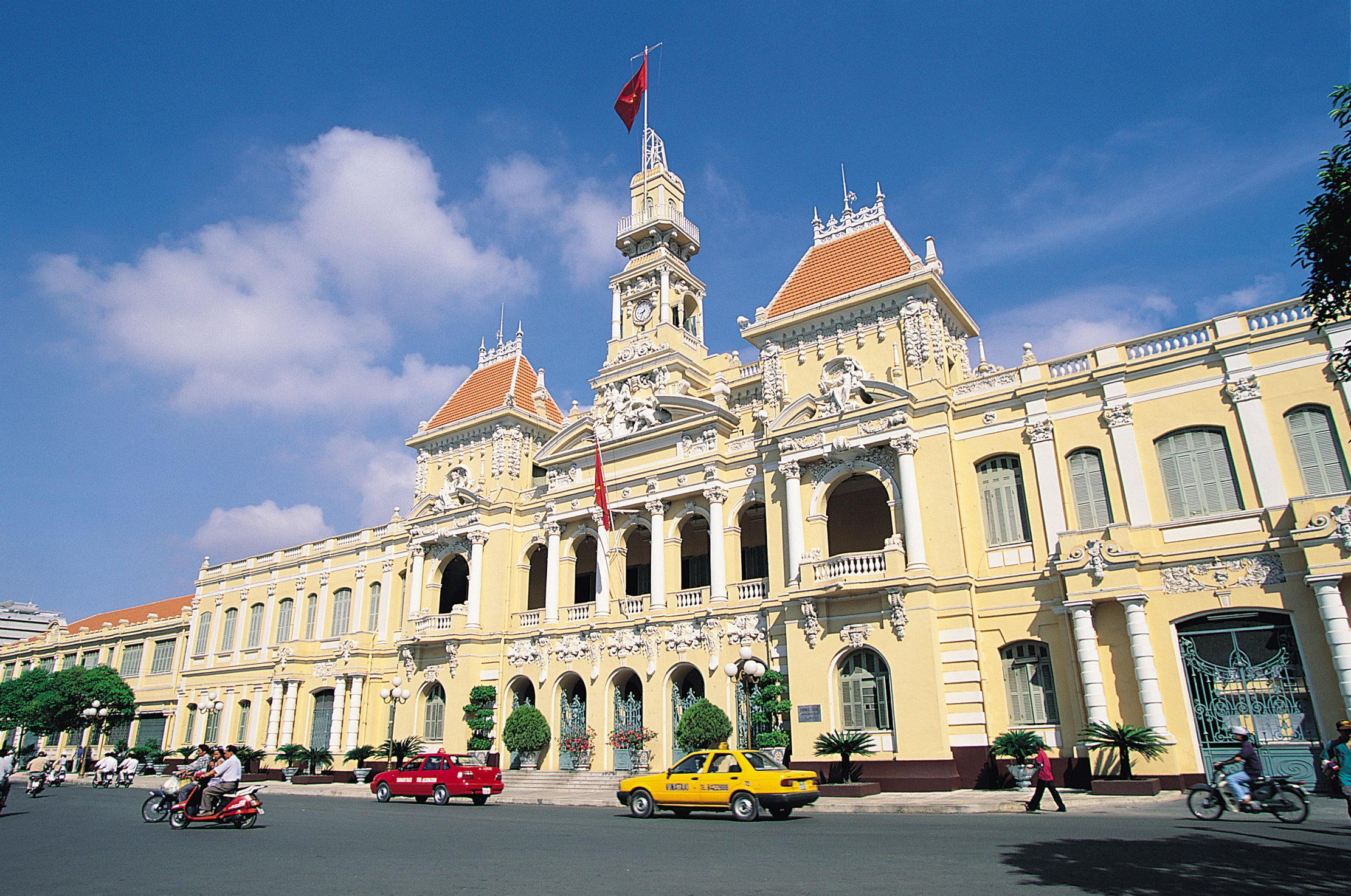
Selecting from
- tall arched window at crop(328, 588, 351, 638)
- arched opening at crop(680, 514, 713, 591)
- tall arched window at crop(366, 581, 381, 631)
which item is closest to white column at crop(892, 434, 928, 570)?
arched opening at crop(680, 514, 713, 591)

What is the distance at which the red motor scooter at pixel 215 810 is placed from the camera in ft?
55.6

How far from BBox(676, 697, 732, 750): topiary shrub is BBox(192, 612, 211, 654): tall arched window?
3452 cm

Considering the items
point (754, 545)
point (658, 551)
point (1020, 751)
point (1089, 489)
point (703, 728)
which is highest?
point (754, 545)

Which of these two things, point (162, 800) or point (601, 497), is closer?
point (162, 800)

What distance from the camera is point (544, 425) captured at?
41.2 metres

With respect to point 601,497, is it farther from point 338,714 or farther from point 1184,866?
point 1184,866

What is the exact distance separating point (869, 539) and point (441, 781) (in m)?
15.9

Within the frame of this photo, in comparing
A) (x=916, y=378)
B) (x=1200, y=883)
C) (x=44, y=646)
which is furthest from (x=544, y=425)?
(x=44, y=646)

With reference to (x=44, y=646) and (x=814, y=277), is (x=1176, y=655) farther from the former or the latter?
(x=44, y=646)

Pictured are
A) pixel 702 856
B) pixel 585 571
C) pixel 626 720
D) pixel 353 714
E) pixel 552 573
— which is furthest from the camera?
pixel 353 714

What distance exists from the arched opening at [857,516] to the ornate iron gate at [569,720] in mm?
10975

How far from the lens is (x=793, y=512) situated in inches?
1120

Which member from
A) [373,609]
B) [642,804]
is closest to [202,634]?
[373,609]

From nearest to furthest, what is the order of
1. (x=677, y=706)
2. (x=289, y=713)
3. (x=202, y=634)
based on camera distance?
(x=677, y=706) < (x=289, y=713) < (x=202, y=634)
